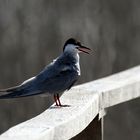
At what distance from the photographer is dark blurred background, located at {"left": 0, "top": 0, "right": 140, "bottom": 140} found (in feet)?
28.4

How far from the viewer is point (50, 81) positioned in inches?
189

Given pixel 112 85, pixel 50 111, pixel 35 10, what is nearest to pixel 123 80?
pixel 112 85

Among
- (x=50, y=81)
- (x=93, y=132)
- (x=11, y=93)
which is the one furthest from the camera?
(x=50, y=81)

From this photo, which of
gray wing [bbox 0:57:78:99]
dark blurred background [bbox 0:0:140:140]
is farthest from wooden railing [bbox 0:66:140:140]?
dark blurred background [bbox 0:0:140:140]

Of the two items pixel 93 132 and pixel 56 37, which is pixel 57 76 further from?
pixel 56 37

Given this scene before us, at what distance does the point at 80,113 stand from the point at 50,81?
99cm

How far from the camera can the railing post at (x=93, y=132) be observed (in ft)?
14.0

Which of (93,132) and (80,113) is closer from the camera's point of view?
(80,113)

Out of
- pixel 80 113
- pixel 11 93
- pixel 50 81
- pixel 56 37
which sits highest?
pixel 56 37

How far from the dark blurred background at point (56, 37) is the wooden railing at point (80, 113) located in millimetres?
3354

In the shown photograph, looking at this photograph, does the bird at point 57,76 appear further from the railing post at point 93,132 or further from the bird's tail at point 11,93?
the railing post at point 93,132

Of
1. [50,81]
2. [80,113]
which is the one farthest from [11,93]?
[80,113]

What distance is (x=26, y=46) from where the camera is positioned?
28.5 feet

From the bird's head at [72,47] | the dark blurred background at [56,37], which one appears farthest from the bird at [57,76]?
the dark blurred background at [56,37]
